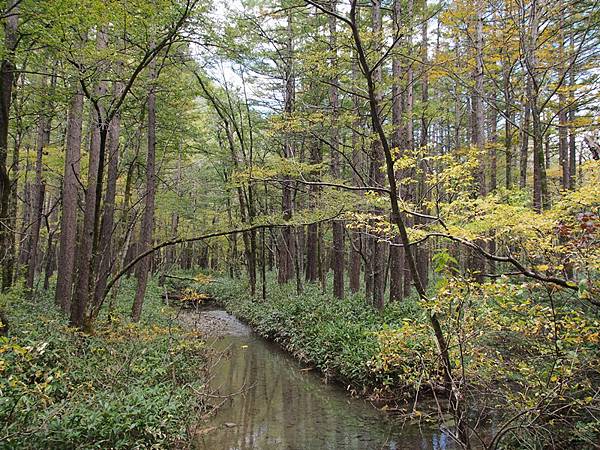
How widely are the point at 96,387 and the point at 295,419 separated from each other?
129 inches

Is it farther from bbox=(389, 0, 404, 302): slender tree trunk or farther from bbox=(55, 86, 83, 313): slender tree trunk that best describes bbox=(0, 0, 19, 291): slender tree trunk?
bbox=(389, 0, 404, 302): slender tree trunk

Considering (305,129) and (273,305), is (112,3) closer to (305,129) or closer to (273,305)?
(305,129)

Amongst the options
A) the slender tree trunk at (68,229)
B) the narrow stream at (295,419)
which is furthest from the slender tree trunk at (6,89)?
the narrow stream at (295,419)

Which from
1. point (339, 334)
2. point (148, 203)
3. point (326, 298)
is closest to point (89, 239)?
point (148, 203)

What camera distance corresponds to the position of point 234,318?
1769cm

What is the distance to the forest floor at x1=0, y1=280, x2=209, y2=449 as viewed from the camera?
418 cm

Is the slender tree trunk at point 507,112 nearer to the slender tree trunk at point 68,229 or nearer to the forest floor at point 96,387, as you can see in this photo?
the forest floor at point 96,387

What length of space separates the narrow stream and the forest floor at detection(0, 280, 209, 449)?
65 centimetres

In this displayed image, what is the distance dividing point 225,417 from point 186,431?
65.8 inches


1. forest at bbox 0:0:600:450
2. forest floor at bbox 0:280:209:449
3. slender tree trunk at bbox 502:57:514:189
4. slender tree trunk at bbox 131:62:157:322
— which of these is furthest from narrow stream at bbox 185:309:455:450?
slender tree trunk at bbox 502:57:514:189

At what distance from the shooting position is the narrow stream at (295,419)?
6062 mm

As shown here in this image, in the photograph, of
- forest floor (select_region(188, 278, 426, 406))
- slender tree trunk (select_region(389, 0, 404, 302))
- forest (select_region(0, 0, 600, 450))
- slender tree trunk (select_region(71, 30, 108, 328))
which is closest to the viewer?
forest (select_region(0, 0, 600, 450))

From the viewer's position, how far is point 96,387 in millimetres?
5758

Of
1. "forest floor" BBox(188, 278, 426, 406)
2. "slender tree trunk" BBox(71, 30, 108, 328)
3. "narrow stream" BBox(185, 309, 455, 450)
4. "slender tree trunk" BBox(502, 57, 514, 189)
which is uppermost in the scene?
"slender tree trunk" BBox(502, 57, 514, 189)
